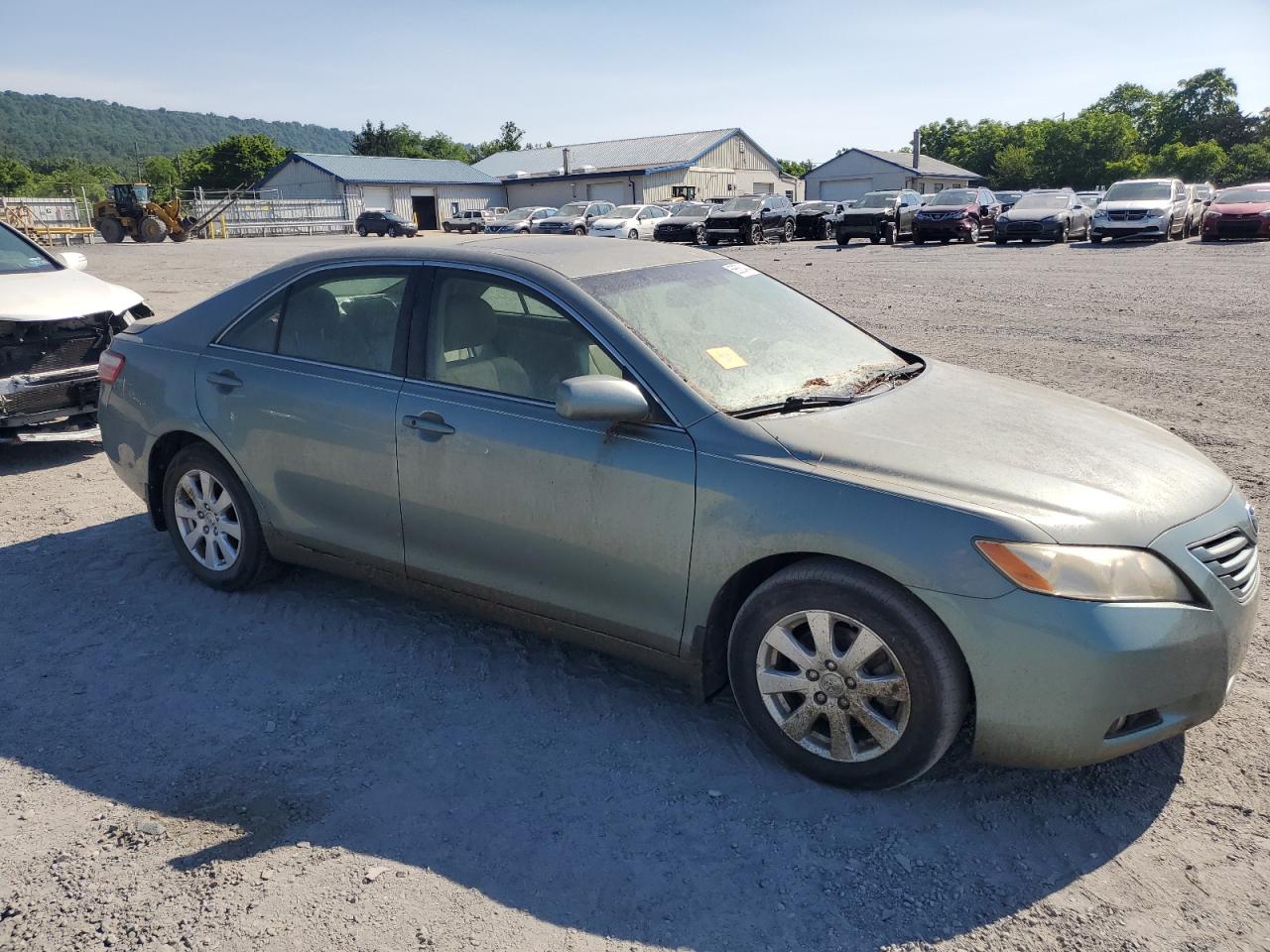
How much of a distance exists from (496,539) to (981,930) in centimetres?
206

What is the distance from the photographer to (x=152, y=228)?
41.8 metres

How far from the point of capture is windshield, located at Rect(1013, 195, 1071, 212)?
29.1m

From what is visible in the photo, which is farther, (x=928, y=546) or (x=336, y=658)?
(x=336, y=658)

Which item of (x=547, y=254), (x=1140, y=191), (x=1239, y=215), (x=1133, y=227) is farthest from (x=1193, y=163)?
(x=547, y=254)

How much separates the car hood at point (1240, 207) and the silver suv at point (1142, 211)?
1.13 m

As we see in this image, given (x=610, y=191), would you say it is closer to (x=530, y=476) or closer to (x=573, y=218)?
(x=573, y=218)

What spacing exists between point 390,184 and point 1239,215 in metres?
49.5

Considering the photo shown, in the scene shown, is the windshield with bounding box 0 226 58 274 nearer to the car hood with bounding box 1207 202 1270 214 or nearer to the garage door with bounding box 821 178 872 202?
the car hood with bounding box 1207 202 1270 214

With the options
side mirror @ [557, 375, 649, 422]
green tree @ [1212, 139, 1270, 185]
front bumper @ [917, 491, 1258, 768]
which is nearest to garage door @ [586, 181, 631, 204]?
green tree @ [1212, 139, 1270, 185]

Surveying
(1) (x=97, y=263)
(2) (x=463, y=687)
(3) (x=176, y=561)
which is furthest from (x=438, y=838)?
(1) (x=97, y=263)

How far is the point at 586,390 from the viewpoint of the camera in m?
3.21

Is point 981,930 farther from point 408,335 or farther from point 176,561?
point 176,561

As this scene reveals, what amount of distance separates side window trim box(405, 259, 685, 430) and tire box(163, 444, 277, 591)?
120 centimetres

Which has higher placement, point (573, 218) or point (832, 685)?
point (573, 218)
